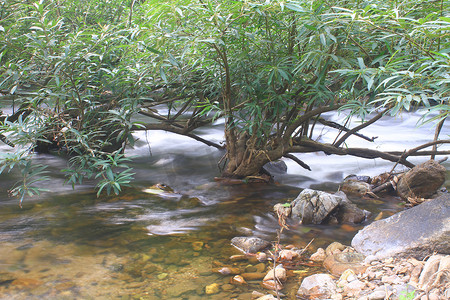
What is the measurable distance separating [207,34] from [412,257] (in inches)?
96.6

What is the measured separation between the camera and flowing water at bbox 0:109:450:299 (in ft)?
9.22

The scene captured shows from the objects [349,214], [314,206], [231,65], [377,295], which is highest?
[231,65]

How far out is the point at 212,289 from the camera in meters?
2.79

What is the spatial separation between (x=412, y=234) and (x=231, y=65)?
2568 mm

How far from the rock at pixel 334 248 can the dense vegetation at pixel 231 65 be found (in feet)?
3.93

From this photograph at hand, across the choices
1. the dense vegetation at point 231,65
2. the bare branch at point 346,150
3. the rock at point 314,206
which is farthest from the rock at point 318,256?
the bare branch at point 346,150

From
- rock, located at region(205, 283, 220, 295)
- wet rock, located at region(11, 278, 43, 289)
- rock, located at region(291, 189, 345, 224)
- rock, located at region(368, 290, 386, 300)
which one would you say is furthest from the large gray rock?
wet rock, located at region(11, 278, 43, 289)

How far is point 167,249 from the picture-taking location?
3453 mm

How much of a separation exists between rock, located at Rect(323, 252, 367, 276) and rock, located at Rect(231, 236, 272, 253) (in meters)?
0.55

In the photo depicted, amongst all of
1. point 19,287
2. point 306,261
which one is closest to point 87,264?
point 19,287

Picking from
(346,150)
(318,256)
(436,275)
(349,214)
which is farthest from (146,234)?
(346,150)

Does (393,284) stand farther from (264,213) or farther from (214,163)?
(214,163)

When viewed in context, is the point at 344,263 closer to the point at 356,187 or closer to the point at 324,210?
the point at 324,210

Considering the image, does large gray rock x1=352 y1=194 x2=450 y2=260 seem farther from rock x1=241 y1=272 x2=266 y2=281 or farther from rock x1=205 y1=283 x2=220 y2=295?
rock x1=205 y1=283 x2=220 y2=295
